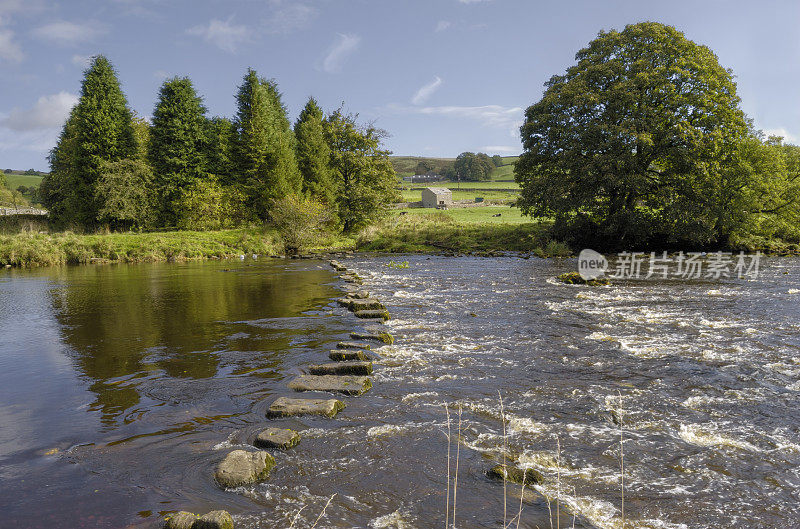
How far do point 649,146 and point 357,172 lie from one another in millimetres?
28061

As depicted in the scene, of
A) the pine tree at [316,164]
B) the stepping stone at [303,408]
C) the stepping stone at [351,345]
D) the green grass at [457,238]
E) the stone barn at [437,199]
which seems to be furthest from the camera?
the stone barn at [437,199]

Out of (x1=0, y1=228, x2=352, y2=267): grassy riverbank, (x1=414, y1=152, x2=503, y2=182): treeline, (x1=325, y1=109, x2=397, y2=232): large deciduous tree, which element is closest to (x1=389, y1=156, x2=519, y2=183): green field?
(x1=414, y1=152, x2=503, y2=182): treeline

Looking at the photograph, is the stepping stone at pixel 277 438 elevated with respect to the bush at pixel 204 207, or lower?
lower

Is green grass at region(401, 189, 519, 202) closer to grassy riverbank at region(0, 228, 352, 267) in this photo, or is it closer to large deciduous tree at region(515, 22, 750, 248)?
grassy riverbank at region(0, 228, 352, 267)

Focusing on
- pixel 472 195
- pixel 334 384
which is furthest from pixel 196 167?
pixel 472 195

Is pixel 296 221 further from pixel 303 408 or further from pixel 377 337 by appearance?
pixel 303 408

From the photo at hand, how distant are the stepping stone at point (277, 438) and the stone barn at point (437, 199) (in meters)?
79.9

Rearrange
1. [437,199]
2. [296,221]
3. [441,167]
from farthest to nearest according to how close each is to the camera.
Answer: [441,167] < [437,199] < [296,221]

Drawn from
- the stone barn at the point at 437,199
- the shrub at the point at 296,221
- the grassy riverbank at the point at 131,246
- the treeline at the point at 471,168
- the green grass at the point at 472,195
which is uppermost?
the treeline at the point at 471,168

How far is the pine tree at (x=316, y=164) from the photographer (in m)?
44.2

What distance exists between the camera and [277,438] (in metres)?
5.07

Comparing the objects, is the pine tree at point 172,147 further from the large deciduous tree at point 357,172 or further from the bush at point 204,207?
the large deciduous tree at point 357,172

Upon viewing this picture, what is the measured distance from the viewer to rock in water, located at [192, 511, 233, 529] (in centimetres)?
349

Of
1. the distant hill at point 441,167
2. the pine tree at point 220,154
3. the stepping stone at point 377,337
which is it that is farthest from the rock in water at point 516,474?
the distant hill at point 441,167
